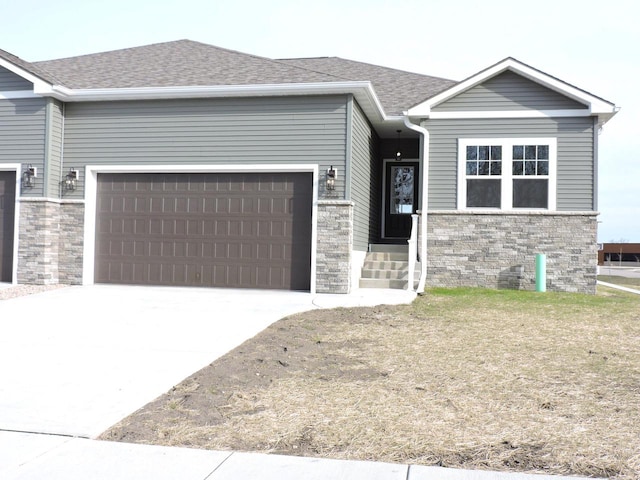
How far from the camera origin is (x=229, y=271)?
12.0 meters

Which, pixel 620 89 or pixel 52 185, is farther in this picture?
pixel 620 89

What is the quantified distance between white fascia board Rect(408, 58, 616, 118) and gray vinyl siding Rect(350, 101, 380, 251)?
1.33 m

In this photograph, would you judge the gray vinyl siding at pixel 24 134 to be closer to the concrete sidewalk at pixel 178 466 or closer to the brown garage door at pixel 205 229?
the brown garage door at pixel 205 229

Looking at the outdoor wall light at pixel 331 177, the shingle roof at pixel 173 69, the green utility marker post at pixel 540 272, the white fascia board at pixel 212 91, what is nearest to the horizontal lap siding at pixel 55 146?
the white fascia board at pixel 212 91

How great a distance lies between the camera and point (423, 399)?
459 cm

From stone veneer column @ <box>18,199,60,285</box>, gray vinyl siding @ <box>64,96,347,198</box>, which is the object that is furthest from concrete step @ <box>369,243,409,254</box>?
stone veneer column @ <box>18,199,60,285</box>

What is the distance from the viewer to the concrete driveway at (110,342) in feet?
14.1

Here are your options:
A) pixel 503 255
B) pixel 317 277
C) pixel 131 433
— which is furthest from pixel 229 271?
pixel 131 433

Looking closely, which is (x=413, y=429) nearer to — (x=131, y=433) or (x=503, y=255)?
(x=131, y=433)

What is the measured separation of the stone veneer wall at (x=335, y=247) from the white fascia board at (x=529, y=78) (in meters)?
3.30

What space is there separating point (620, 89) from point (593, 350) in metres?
13.0

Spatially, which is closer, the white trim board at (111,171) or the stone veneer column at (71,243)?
the white trim board at (111,171)

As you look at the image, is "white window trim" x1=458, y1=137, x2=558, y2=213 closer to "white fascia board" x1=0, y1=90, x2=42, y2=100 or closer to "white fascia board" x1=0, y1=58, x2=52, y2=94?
"white fascia board" x1=0, y1=58, x2=52, y2=94

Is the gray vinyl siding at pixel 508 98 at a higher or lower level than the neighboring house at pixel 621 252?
higher
